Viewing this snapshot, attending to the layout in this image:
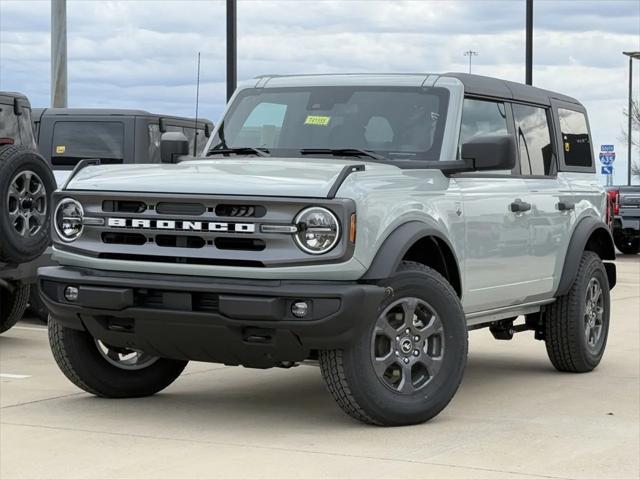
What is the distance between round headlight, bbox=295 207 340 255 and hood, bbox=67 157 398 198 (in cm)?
9

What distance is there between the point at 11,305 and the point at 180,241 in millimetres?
4812

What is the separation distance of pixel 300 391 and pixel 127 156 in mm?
5912

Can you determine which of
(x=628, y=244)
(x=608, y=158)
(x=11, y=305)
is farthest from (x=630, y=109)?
(x=11, y=305)

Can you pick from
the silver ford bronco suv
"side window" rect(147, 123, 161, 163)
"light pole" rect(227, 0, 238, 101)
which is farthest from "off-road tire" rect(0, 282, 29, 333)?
"light pole" rect(227, 0, 238, 101)

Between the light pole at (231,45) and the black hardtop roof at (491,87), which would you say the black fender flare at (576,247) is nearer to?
the black hardtop roof at (491,87)

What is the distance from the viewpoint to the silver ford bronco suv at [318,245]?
7.03 meters

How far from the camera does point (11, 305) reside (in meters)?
11.7

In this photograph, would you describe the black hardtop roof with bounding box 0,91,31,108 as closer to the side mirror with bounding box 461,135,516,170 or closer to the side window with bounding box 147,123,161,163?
the side window with bounding box 147,123,161,163

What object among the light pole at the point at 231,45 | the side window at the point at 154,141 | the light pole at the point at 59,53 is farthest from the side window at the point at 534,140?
the light pole at the point at 59,53

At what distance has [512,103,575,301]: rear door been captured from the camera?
916 centimetres

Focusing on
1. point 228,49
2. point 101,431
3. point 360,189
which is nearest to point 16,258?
point 101,431

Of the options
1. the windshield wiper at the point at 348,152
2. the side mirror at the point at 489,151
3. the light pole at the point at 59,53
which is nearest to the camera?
the side mirror at the point at 489,151

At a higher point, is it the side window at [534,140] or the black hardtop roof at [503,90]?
the black hardtop roof at [503,90]

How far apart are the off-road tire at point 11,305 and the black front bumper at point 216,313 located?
13.9ft
